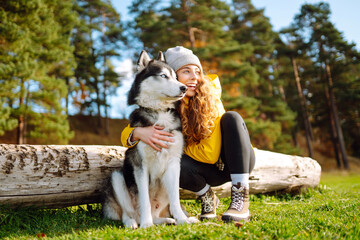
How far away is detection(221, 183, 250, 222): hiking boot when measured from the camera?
274 cm

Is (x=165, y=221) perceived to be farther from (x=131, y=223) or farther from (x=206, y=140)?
(x=206, y=140)

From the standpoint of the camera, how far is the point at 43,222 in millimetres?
3053

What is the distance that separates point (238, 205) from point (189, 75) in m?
1.64

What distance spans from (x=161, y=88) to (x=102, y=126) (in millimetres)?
21336

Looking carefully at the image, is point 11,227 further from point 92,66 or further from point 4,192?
point 92,66

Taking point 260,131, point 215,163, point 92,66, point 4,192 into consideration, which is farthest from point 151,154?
point 92,66

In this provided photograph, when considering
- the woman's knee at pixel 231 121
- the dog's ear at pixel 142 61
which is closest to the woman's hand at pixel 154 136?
the woman's knee at pixel 231 121

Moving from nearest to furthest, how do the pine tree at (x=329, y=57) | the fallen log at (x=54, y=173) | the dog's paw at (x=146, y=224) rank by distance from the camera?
the dog's paw at (x=146, y=224) → the fallen log at (x=54, y=173) → the pine tree at (x=329, y=57)

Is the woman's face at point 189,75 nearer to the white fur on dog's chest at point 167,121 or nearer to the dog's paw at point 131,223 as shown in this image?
the white fur on dog's chest at point 167,121

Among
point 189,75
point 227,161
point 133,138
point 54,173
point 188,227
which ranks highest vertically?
point 189,75

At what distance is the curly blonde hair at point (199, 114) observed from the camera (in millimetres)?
2994

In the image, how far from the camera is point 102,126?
23.1 metres

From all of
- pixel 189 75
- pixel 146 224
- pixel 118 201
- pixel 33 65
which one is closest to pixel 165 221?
pixel 146 224

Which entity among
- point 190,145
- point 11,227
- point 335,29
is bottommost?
point 11,227
